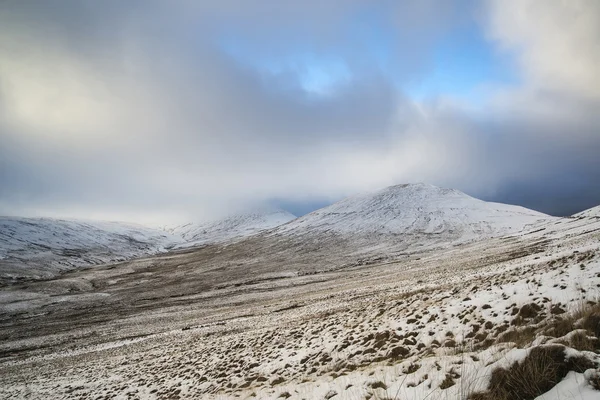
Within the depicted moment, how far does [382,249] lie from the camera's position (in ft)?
A: 378

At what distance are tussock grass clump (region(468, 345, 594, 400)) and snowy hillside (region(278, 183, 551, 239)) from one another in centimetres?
13032

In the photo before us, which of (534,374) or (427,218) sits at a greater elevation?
(427,218)

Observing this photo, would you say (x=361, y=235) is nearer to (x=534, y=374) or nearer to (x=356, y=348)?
(x=356, y=348)

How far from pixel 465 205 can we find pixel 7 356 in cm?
19008

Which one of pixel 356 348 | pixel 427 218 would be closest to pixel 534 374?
pixel 356 348

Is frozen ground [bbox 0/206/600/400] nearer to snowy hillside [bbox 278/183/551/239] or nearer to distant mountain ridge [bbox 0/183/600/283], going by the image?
distant mountain ridge [bbox 0/183/600/283]

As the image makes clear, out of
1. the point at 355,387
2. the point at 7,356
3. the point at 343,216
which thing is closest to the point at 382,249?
the point at 343,216

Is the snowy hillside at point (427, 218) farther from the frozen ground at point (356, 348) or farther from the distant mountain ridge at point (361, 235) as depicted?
the frozen ground at point (356, 348)

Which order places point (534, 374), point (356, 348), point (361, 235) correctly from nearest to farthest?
point (534, 374)
point (356, 348)
point (361, 235)

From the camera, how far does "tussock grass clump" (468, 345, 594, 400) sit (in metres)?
4.57

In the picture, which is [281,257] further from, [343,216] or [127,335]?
[127,335]

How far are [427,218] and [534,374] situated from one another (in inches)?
6534

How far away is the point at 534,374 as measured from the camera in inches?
183

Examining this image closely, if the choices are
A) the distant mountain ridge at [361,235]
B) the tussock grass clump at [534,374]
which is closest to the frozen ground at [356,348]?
the tussock grass clump at [534,374]
